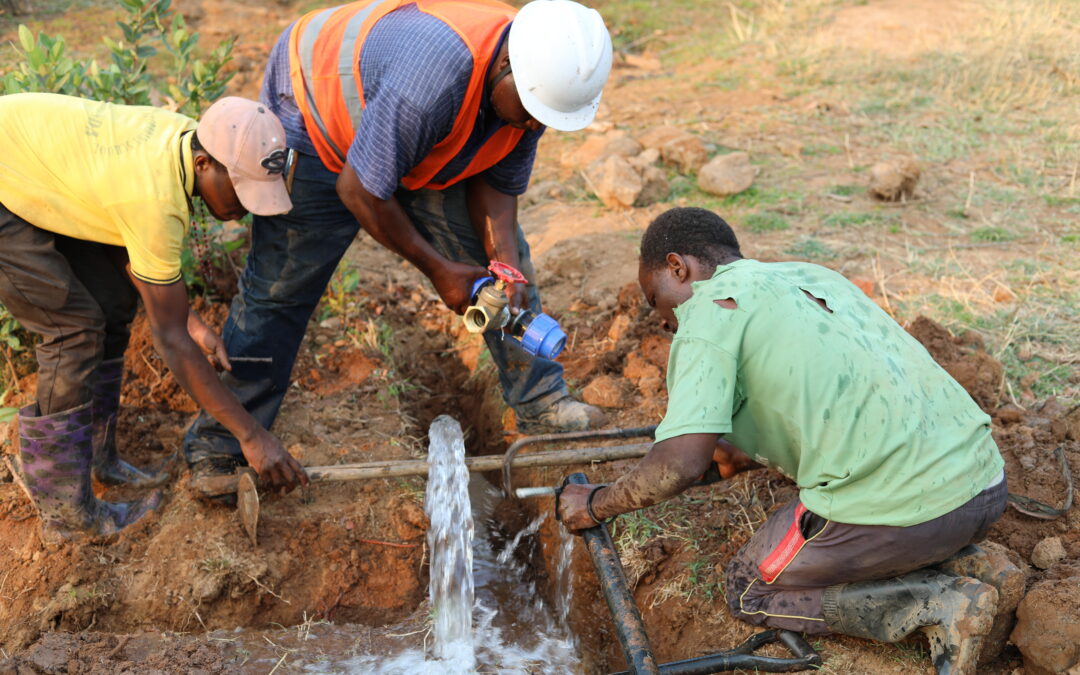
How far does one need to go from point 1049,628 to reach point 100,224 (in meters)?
3.01

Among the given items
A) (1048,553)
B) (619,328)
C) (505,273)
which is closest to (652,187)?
(619,328)

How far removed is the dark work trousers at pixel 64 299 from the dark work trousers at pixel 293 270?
16.4 inches

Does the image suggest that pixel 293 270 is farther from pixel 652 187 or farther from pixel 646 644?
pixel 652 187

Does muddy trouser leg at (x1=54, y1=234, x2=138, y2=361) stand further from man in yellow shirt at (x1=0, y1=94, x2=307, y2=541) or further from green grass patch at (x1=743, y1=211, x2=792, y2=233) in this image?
green grass patch at (x1=743, y1=211, x2=792, y2=233)

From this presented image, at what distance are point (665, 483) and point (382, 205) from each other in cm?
134

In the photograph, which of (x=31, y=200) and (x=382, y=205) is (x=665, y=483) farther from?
(x=31, y=200)

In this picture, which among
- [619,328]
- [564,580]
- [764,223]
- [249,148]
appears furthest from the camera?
[764,223]

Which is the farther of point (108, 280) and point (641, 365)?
point (641, 365)

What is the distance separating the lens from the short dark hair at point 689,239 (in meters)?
2.42

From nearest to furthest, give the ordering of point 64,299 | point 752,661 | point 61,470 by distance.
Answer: point 752,661 < point 64,299 < point 61,470

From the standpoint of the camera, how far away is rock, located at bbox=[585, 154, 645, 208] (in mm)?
5336

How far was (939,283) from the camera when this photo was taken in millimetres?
4371

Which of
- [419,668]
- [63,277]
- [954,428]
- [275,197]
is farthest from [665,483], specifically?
[63,277]

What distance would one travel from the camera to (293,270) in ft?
10.1
